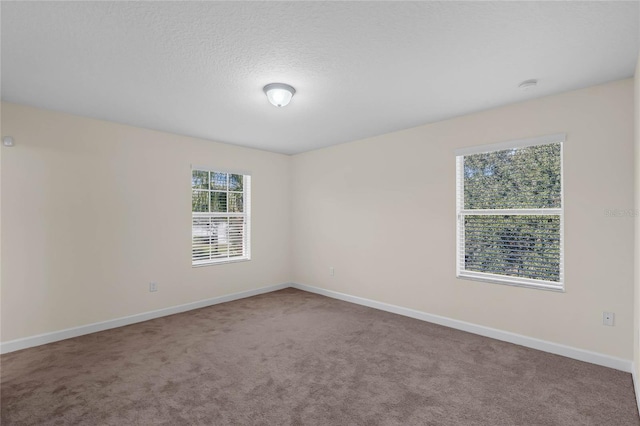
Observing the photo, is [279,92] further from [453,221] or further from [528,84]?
[453,221]

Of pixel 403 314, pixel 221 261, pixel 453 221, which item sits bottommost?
pixel 403 314

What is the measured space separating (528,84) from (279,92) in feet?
7.11

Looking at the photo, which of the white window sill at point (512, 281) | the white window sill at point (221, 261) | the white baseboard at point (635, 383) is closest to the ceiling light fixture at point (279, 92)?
the white window sill at point (512, 281)

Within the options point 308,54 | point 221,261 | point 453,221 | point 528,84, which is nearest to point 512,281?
point 453,221

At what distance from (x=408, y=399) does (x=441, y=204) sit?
227 cm

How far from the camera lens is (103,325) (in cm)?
366

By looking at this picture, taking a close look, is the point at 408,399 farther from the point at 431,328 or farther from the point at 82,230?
the point at 82,230

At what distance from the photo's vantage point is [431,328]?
3.66 m

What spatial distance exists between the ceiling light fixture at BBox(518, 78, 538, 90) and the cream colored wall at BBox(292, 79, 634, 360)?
0.42 metres

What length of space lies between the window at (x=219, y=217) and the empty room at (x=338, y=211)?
46 mm

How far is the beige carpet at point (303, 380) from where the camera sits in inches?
82.1

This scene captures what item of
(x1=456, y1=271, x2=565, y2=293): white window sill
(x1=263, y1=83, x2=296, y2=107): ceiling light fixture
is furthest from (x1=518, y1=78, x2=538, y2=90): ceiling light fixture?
(x1=263, y1=83, x2=296, y2=107): ceiling light fixture

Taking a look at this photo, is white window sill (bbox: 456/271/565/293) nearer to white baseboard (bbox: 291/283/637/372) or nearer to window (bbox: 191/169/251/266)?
white baseboard (bbox: 291/283/637/372)

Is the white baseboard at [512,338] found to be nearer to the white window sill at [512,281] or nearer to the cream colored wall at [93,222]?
the white window sill at [512,281]
